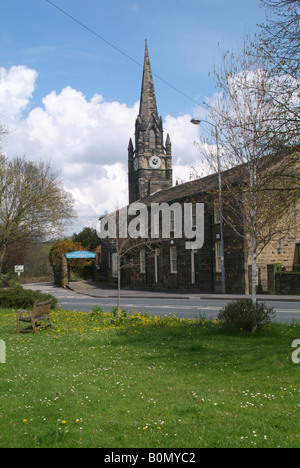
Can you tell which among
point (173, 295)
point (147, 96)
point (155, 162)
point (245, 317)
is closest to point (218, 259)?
point (173, 295)

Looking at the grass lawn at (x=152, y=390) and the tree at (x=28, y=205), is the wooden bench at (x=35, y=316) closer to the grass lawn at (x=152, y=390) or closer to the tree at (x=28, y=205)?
the grass lawn at (x=152, y=390)

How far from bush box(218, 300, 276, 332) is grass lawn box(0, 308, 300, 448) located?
0.28 meters

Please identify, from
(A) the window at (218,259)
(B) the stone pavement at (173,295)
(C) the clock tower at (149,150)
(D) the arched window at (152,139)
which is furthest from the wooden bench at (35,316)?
(D) the arched window at (152,139)

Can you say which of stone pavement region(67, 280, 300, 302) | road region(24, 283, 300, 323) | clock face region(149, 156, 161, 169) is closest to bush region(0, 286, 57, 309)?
road region(24, 283, 300, 323)

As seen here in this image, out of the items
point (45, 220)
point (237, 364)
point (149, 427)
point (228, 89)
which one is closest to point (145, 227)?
point (45, 220)

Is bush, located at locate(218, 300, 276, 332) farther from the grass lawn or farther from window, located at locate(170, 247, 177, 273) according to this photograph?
window, located at locate(170, 247, 177, 273)

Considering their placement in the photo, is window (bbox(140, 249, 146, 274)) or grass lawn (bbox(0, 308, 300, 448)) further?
window (bbox(140, 249, 146, 274))

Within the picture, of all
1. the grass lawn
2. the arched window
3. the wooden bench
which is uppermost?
the arched window

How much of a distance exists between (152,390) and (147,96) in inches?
2882

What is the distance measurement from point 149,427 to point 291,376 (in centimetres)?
294

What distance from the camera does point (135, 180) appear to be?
247 feet

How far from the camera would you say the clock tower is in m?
72.8

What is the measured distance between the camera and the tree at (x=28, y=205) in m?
26.3
